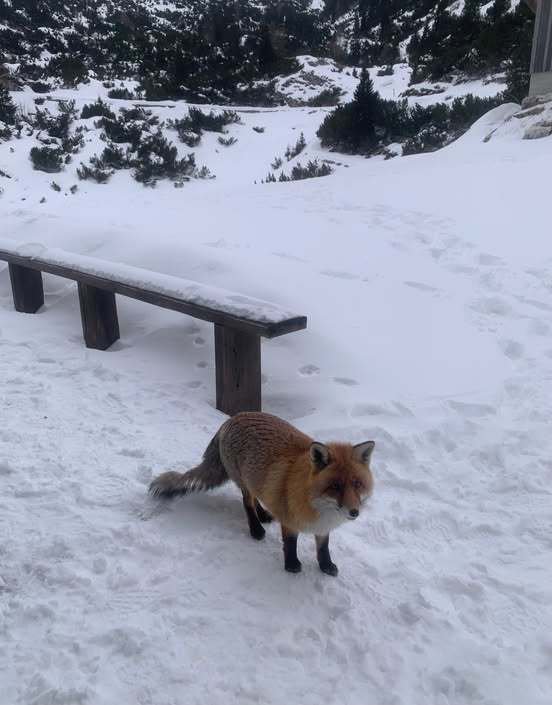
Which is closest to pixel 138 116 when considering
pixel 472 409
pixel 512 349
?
pixel 512 349

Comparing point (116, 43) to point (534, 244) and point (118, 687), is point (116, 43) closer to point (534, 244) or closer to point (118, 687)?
point (534, 244)

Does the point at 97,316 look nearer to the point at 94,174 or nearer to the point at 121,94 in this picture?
the point at 94,174

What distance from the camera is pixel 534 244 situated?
5578 mm

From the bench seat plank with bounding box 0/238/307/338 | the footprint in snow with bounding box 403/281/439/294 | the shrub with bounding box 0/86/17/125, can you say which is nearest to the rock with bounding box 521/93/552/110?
the footprint in snow with bounding box 403/281/439/294

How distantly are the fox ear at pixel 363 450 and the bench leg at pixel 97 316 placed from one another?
3108mm

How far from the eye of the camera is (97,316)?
15.2ft

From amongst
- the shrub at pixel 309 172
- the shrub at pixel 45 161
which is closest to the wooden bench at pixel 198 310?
the shrub at pixel 309 172

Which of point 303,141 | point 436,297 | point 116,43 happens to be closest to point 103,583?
point 436,297

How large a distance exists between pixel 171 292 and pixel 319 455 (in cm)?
220

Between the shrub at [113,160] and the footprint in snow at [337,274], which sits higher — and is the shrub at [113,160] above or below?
above

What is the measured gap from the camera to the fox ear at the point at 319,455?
2.08m

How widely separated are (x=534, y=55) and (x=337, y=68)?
51.1 feet

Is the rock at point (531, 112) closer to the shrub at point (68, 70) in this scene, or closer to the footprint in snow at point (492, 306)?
the footprint in snow at point (492, 306)

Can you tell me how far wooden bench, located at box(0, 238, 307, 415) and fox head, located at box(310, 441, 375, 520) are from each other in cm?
131
